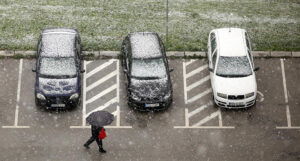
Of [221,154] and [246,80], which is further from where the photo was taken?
[246,80]

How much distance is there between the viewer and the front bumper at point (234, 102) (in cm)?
2080

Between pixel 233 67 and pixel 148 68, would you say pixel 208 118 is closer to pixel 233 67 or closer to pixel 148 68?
pixel 233 67

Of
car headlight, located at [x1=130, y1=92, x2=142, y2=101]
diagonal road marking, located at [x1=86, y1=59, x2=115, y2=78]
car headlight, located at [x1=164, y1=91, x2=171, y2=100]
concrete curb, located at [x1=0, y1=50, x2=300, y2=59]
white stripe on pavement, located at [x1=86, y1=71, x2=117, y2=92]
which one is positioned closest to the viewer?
car headlight, located at [x1=130, y1=92, x2=142, y2=101]

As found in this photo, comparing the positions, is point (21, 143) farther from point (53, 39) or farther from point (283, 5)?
point (283, 5)

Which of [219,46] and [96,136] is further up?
[219,46]

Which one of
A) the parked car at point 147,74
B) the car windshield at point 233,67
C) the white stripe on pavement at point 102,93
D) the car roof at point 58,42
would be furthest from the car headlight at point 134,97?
the car windshield at point 233,67

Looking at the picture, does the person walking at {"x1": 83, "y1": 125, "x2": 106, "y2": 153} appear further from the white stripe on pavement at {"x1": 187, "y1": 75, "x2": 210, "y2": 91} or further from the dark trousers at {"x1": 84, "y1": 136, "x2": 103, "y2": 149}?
the white stripe on pavement at {"x1": 187, "y1": 75, "x2": 210, "y2": 91}

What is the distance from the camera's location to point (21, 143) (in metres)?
19.7

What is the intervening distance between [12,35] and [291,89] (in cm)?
1114

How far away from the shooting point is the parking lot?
64.5 ft

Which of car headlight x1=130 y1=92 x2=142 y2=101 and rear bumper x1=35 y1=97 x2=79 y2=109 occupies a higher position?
car headlight x1=130 y1=92 x2=142 y2=101

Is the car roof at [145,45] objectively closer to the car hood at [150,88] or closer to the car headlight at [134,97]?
the car hood at [150,88]

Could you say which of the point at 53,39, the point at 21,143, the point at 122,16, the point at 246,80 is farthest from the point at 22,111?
the point at 246,80

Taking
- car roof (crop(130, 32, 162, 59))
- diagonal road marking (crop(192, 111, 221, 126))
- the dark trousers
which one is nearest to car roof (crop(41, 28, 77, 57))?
car roof (crop(130, 32, 162, 59))
